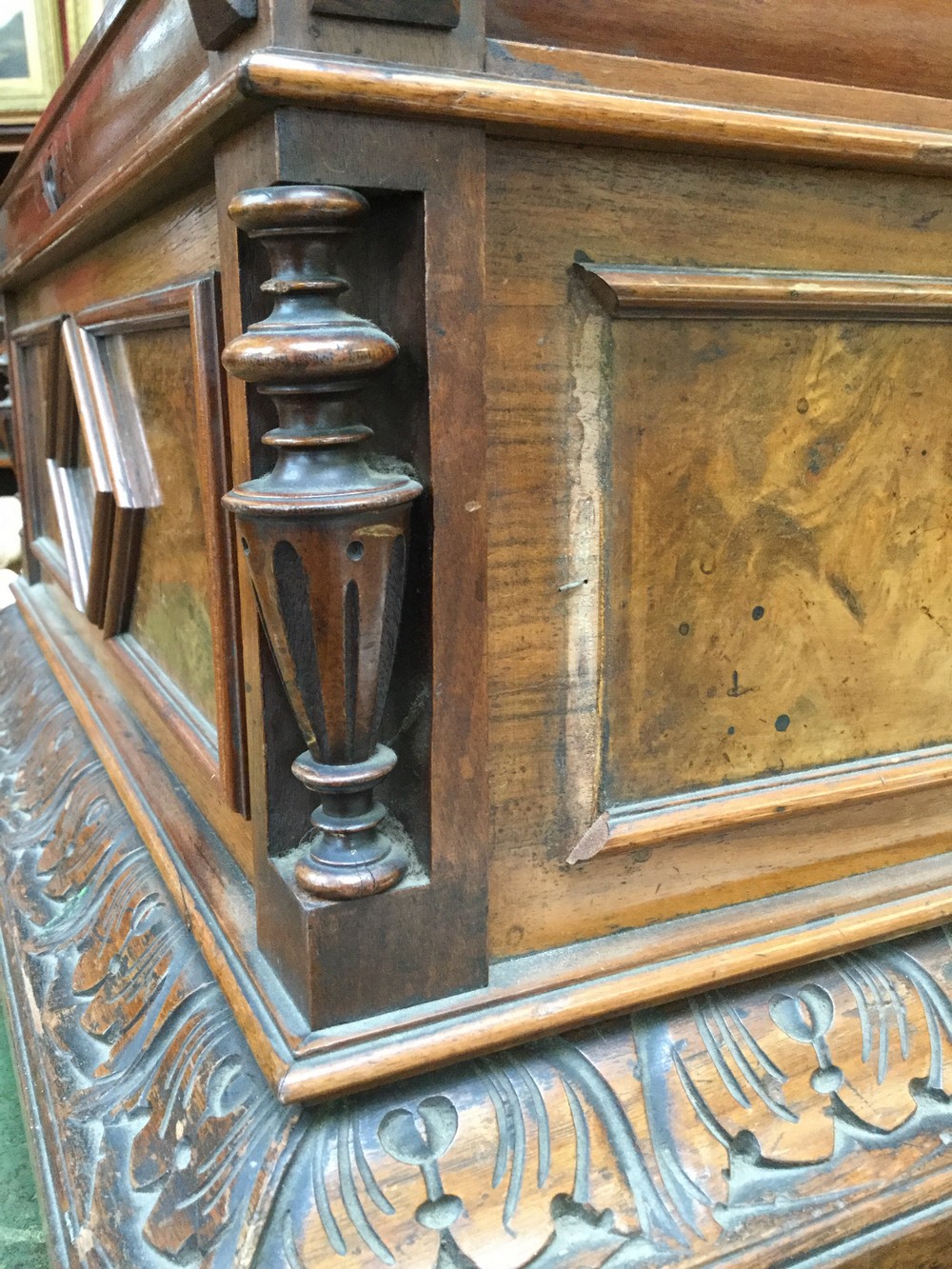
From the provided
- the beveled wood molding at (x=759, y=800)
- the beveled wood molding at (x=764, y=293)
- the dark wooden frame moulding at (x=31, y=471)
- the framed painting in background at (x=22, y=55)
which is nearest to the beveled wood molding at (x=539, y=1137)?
the beveled wood molding at (x=759, y=800)

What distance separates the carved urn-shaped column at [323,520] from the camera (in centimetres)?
56

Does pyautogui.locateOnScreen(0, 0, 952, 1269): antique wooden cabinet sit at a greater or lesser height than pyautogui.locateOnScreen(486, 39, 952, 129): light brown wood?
lesser

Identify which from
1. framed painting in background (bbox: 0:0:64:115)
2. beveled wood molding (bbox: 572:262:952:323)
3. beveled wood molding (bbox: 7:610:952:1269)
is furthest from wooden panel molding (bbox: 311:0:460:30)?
framed painting in background (bbox: 0:0:64:115)

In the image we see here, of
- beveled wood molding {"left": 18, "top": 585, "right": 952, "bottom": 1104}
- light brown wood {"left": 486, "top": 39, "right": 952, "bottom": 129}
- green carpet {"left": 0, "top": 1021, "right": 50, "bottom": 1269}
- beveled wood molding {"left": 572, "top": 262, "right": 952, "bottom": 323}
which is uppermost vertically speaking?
light brown wood {"left": 486, "top": 39, "right": 952, "bottom": 129}

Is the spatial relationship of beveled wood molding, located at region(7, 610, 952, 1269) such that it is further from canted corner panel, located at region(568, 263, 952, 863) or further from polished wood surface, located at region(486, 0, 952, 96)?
polished wood surface, located at region(486, 0, 952, 96)

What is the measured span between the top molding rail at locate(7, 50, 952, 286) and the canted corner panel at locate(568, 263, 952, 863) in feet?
0.26

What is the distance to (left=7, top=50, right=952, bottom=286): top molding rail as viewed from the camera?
538 millimetres

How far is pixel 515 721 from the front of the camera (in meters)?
0.71

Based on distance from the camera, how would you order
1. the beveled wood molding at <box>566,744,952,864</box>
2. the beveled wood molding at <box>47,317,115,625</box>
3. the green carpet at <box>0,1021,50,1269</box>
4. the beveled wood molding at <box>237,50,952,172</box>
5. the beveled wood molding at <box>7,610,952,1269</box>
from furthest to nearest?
the beveled wood molding at <box>47,317,115,625</box> → the green carpet at <box>0,1021,50,1269</box> → the beveled wood molding at <box>566,744,952,864</box> → the beveled wood molding at <box>7,610,952,1269</box> → the beveled wood molding at <box>237,50,952,172</box>

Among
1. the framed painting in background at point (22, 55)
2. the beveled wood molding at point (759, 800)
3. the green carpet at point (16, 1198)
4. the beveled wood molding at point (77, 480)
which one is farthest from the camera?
the framed painting in background at point (22, 55)

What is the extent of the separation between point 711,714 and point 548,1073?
0.28 m

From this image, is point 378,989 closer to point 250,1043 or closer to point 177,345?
point 250,1043

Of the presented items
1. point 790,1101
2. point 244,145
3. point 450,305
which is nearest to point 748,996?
point 790,1101

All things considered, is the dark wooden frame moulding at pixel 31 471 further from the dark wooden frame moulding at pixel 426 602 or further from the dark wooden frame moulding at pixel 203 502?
the dark wooden frame moulding at pixel 426 602
